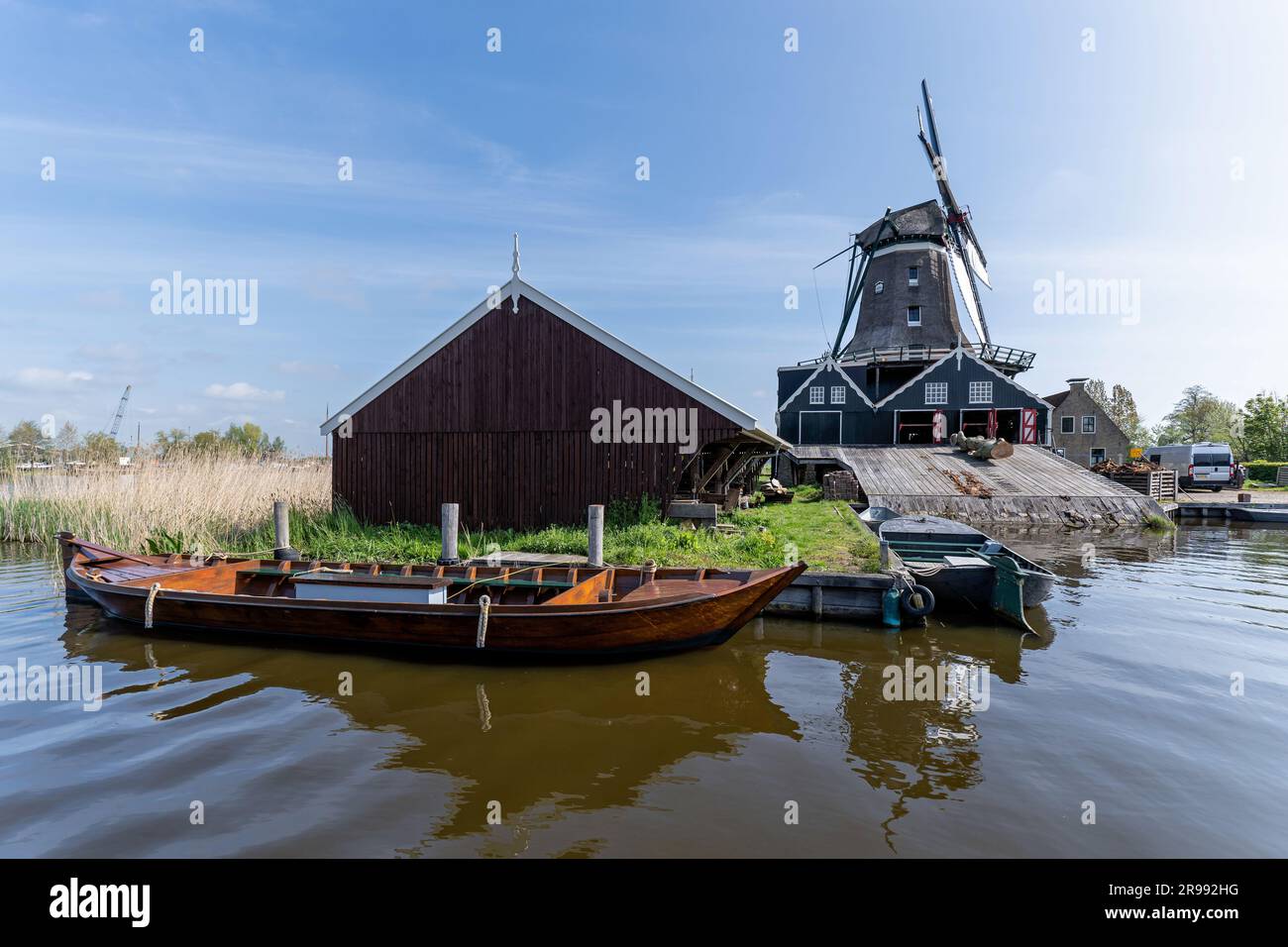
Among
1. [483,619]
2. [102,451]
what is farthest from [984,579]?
[102,451]

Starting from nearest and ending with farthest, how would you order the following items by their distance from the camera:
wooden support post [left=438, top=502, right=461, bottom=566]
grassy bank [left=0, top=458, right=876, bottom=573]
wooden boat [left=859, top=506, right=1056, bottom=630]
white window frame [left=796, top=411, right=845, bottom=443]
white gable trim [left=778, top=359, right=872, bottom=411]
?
wooden boat [left=859, top=506, right=1056, bottom=630] → wooden support post [left=438, top=502, right=461, bottom=566] → grassy bank [left=0, top=458, right=876, bottom=573] → white gable trim [left=778, top=359, right=872, bottom=411] → white window frame [left=796, top=411, right=845, bottom=443]

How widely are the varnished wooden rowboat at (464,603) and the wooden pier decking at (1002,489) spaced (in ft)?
56.4

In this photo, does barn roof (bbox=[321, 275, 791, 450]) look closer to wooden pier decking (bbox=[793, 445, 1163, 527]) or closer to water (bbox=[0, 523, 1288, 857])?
water (bbox=[0, 523, 1288, 857])

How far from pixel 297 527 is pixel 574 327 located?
331 inches

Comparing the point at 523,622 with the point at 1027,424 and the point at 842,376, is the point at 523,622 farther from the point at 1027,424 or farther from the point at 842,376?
the point at 1027,424

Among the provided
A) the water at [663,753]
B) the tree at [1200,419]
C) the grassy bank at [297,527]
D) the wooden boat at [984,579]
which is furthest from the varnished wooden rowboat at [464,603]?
the tree at [1200,419]

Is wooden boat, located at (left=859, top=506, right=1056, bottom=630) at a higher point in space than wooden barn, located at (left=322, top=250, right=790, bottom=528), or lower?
lower

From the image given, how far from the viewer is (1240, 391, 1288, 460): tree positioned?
46750mm

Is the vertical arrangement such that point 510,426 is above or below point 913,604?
above

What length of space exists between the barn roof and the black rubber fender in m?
4.96

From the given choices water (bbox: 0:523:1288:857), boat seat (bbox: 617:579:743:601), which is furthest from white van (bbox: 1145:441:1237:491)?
boat seat (bbox: 617:579:743:601)

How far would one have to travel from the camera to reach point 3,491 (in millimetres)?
17578

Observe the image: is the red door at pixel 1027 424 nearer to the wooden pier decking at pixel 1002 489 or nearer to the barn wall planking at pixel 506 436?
the wooden pier decking at pixel 1002 489

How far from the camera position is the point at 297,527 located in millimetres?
14539
